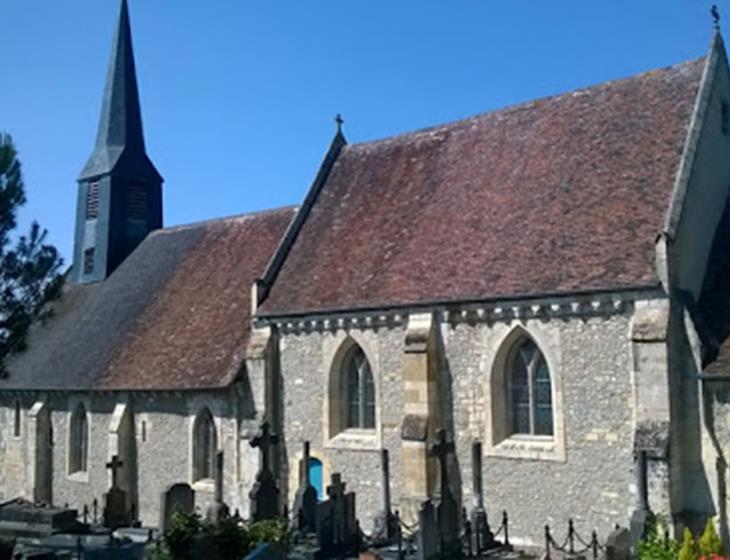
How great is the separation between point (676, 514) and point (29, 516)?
13617mm

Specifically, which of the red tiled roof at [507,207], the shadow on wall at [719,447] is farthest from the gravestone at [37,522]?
the shadow on wall at [719,447]

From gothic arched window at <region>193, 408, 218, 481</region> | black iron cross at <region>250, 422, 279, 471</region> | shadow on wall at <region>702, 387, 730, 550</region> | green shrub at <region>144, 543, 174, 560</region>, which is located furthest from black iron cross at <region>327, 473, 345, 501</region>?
shadow on wall at <region>702, 387, 730, 550</region>

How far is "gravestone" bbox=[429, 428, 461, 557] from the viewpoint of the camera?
578 inches

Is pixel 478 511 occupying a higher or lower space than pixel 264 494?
lower

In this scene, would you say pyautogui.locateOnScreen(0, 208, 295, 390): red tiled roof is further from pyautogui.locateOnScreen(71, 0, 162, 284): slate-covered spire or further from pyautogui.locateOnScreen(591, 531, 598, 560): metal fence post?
pyautogui.locateOnScreen(591, 531, 598, 560): metal fence post

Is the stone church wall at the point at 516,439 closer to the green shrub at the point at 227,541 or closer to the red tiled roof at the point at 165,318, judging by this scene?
the red tiled roof at the point at 165,318

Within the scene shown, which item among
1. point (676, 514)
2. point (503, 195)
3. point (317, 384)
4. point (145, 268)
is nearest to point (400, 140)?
point (503, 195)

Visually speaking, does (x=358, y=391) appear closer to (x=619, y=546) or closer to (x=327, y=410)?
(x=327, y=410)

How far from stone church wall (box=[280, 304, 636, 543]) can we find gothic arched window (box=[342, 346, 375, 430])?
37cm

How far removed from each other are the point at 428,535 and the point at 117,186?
2154 cm

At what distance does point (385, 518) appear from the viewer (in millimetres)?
16688

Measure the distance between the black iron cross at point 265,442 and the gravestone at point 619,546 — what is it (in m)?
7.82

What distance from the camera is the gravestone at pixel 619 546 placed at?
42.5 ft

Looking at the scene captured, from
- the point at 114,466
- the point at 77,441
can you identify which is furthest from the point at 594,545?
the point at 77,441
